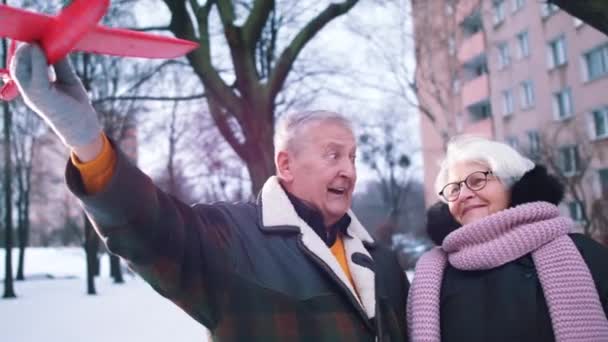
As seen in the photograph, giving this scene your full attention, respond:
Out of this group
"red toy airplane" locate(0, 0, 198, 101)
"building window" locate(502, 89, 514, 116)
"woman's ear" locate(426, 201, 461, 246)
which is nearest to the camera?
"red toy airplane" locate(0, 0, 198, 101)

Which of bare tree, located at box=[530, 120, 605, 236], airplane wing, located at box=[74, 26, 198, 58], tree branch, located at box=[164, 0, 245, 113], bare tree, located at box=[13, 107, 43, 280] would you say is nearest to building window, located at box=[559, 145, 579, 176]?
bare tree, located at box=[530, 120, 605, 236]

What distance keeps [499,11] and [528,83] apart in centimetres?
442

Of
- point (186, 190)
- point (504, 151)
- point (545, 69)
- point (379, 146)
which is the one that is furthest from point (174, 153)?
point (504, 151)

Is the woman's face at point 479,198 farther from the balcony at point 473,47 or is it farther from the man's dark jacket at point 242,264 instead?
the balcony at point 473,47

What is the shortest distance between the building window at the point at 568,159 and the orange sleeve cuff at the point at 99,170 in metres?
16.3

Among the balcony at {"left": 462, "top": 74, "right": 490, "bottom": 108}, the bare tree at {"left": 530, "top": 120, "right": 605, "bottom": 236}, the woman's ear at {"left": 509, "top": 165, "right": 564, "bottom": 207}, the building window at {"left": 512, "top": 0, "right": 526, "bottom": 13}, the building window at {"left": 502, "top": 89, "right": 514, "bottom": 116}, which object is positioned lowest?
the woman's ear at {"left": 509, "top": 165, "right": 564, "bottom": 207}

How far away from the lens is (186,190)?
29.7m

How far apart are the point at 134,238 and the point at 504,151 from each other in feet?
5.27

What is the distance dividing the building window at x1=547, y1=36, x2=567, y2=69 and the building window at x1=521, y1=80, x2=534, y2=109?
5.32ft

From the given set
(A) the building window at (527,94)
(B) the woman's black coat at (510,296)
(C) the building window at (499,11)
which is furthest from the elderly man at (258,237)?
(C) the building window at (499,11)

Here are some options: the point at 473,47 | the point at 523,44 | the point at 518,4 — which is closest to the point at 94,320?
the point at 523,44

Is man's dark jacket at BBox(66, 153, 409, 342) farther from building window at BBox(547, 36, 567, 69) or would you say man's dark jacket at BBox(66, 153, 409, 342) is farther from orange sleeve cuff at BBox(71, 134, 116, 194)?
building window at BBox(547, 36, 567, 69)

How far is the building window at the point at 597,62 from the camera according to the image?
2244cm

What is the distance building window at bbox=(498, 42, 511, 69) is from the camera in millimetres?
28828
